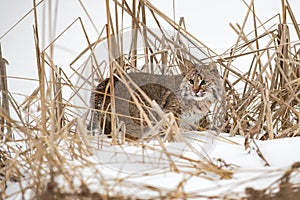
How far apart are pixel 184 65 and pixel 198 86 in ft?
0.33

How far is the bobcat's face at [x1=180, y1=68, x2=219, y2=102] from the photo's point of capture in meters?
1.61

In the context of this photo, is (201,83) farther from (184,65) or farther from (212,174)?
(212,174)

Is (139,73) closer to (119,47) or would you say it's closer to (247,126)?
(119,47)

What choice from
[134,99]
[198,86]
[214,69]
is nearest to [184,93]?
[198,86]

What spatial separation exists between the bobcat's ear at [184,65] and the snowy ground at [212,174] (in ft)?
1.55

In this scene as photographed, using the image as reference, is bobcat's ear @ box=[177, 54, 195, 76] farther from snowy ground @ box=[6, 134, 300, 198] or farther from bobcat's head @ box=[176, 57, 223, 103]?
snowy ground @ box=[6, 134, 300, 198]

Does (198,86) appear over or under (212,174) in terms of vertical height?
over

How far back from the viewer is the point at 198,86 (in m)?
1.65

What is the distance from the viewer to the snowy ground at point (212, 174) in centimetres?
79

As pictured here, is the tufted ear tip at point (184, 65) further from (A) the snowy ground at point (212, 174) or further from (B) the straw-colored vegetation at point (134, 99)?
(A) the snowy ground at point (212, 174)

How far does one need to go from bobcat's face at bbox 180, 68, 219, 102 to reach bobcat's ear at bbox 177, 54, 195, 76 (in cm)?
1

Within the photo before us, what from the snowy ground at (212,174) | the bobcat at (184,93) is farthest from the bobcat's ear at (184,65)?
the snowy ground at (212,174)

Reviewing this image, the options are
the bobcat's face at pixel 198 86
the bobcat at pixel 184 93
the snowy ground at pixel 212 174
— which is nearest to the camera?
the snowy ground at pixel 212 174

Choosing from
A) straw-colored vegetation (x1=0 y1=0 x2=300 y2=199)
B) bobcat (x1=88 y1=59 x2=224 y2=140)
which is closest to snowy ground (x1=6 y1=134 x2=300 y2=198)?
straw-colored vegetation (x1=0 y1=0 x2=300 y2=199)
